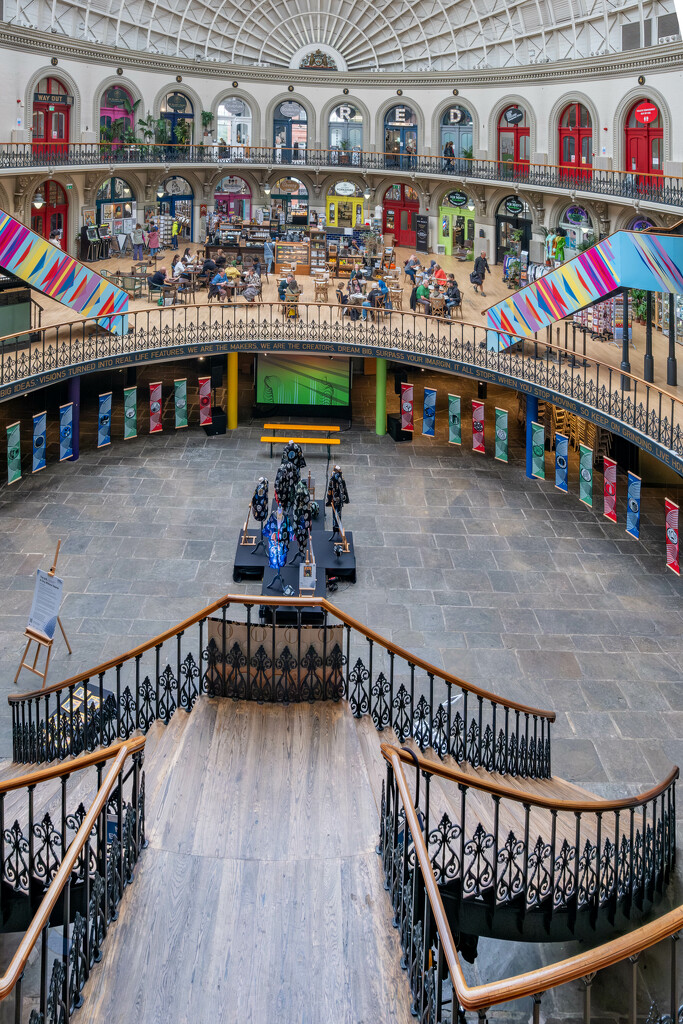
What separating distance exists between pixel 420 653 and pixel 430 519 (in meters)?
5.63

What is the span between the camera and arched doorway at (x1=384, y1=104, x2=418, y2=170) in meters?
37.0

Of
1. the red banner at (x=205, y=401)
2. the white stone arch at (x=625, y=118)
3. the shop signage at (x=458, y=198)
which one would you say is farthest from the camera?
the shop signage at (x=458, y=198)

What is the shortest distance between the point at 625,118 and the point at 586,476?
13.4 metres

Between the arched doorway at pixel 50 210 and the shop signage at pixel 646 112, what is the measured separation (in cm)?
1737

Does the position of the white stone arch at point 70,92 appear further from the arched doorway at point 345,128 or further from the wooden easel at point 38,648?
the wooden easel at point 38,648

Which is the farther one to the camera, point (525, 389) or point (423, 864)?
point (525, 389)

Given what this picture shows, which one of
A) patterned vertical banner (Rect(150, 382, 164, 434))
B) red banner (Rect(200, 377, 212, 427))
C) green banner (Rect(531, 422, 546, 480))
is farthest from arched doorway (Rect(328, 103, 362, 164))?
green banner (Rect(531, 422, 546, 480))

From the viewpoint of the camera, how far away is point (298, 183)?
38.3 meters

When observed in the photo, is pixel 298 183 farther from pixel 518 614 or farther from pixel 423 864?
pixel 423 864

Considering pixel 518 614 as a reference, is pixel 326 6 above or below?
above

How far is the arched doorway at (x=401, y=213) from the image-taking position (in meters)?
38.0

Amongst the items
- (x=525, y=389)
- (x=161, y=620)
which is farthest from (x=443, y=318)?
(x=161, y=620)

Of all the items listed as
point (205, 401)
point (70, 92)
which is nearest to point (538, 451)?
point (205, 401)

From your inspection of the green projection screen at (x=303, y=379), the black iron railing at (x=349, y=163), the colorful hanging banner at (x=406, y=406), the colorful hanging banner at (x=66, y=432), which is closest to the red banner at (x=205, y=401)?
the green projection screen at (x=303, y=379)
